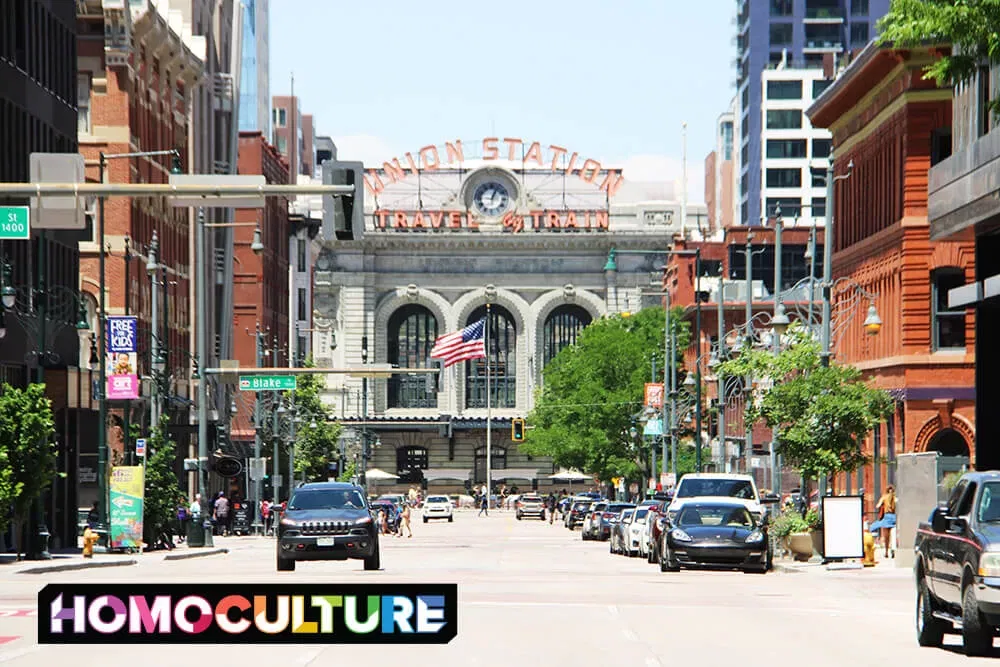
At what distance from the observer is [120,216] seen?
76.6 m

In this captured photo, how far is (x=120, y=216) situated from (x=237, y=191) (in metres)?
51.3

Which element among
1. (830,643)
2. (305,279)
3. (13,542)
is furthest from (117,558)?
(305,279)

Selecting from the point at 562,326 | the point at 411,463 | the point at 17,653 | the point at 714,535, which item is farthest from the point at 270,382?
the point at 411,463

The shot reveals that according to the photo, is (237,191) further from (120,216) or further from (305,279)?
(305,279)

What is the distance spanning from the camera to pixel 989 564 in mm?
19438

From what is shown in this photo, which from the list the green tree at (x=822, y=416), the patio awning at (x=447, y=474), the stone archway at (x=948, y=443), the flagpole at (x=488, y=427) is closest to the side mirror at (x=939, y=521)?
the green tree at (x=822, y=416)

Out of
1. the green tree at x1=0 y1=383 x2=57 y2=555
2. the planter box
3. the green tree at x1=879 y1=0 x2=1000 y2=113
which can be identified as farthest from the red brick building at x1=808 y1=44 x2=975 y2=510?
the green tree at x1=879 y1=0 x2=1000 y2=113

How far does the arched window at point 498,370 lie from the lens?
601ft

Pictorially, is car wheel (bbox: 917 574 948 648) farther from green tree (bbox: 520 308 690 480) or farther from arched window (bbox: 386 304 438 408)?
arched window (bbox: 386 304 438 408)

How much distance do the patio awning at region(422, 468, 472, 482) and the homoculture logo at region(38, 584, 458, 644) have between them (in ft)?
561

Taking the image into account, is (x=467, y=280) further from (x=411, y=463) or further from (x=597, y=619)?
(x=597, y=619)

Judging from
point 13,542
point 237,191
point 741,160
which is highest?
point 741,160

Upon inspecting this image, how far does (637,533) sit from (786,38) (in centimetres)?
11983

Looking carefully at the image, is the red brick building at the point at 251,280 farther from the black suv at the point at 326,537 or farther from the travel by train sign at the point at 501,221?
the black suv at the point at 326,537
